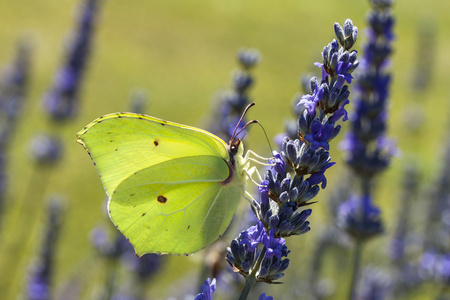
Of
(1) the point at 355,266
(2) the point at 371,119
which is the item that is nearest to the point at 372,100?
(2) the point at 371,119

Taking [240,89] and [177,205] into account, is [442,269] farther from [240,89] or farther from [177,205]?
[177,205]

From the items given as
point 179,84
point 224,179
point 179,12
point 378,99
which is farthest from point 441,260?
point 179,12

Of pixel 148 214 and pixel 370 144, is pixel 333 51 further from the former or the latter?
pixel 370 144

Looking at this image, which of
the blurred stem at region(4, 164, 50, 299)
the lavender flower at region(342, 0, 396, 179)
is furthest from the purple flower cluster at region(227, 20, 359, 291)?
the blurred stem at region(4, 164, 50, 299)

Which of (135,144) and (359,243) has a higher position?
(135,144)

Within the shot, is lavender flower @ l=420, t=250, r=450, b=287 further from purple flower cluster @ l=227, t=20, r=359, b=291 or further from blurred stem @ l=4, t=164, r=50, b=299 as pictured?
blurred stem @ l=4, t=164, r=50, b=299
